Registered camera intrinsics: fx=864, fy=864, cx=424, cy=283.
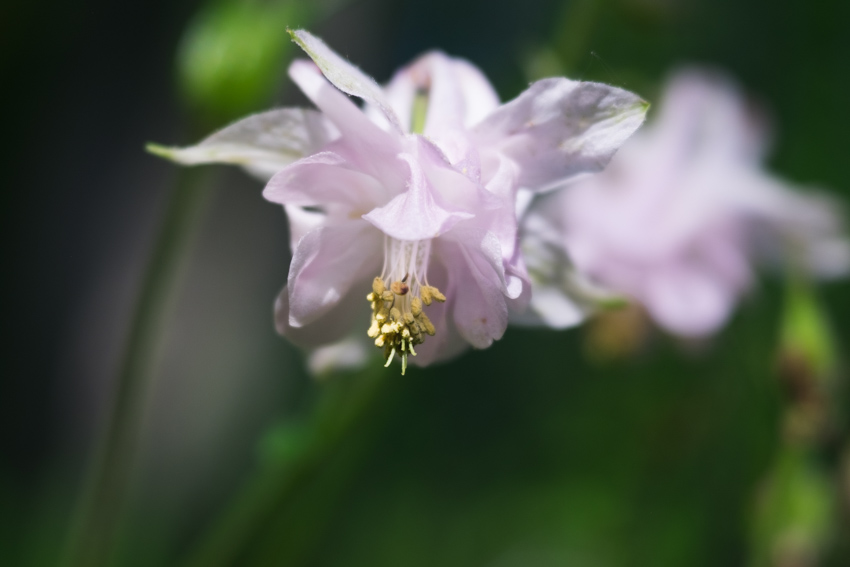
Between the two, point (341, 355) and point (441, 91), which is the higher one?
point (441, 91)

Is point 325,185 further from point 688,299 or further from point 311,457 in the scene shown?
point 688,299

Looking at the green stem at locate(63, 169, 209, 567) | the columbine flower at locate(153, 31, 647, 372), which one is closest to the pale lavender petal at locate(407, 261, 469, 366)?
the columbine flower at locate(153, 31, 647, 372)

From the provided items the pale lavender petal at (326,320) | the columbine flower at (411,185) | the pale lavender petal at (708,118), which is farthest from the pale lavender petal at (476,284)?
the pale lavender petal at (708,118)

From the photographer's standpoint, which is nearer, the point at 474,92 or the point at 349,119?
the point at 349,119

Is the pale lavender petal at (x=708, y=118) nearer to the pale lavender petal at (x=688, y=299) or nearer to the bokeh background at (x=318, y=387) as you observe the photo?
the pale lavender petal at (x=688, y=299)

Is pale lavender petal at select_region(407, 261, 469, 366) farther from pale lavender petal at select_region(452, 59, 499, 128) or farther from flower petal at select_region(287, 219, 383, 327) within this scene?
pale lavender petal at select_region(452, 59, 499, 128)

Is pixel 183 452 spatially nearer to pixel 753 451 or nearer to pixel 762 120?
pixel 753 451

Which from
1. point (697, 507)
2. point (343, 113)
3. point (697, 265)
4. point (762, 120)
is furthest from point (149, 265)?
point (697, 507)

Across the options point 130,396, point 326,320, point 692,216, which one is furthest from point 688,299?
point 130,396

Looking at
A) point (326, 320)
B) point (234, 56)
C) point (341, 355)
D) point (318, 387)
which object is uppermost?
point (234, 56)
